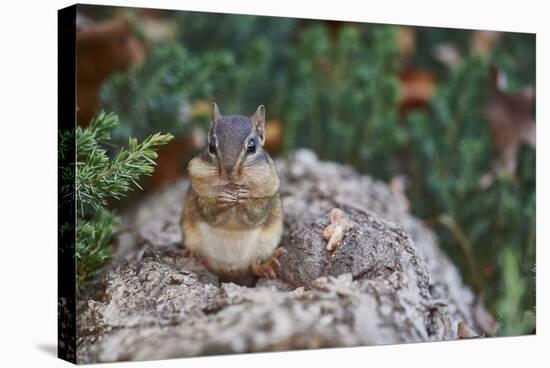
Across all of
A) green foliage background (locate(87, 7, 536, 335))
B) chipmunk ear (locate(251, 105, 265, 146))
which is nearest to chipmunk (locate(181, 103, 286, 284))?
chipmunk ear (locate(251, 105, 265, 146))

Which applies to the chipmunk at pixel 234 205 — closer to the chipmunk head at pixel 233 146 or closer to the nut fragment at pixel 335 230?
the chipmunk head at pixel 233 146

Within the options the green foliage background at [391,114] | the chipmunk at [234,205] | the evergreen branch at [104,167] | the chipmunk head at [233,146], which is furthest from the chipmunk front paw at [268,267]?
the green foliage background at [391,114]

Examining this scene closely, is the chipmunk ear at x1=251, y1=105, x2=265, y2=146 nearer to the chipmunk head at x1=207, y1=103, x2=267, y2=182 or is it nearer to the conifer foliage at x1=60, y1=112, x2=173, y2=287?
the chipmunk head at x1=207, y1=103, x2=267, y2=182

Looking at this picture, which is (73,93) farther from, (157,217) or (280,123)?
(280,123)

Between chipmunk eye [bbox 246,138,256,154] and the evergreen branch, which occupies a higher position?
chipmunk eye [bbox 246,138,256,154]

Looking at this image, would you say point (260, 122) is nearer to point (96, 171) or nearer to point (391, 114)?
point (96, 171)

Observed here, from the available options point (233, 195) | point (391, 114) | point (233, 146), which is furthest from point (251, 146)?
point (391, 114)
